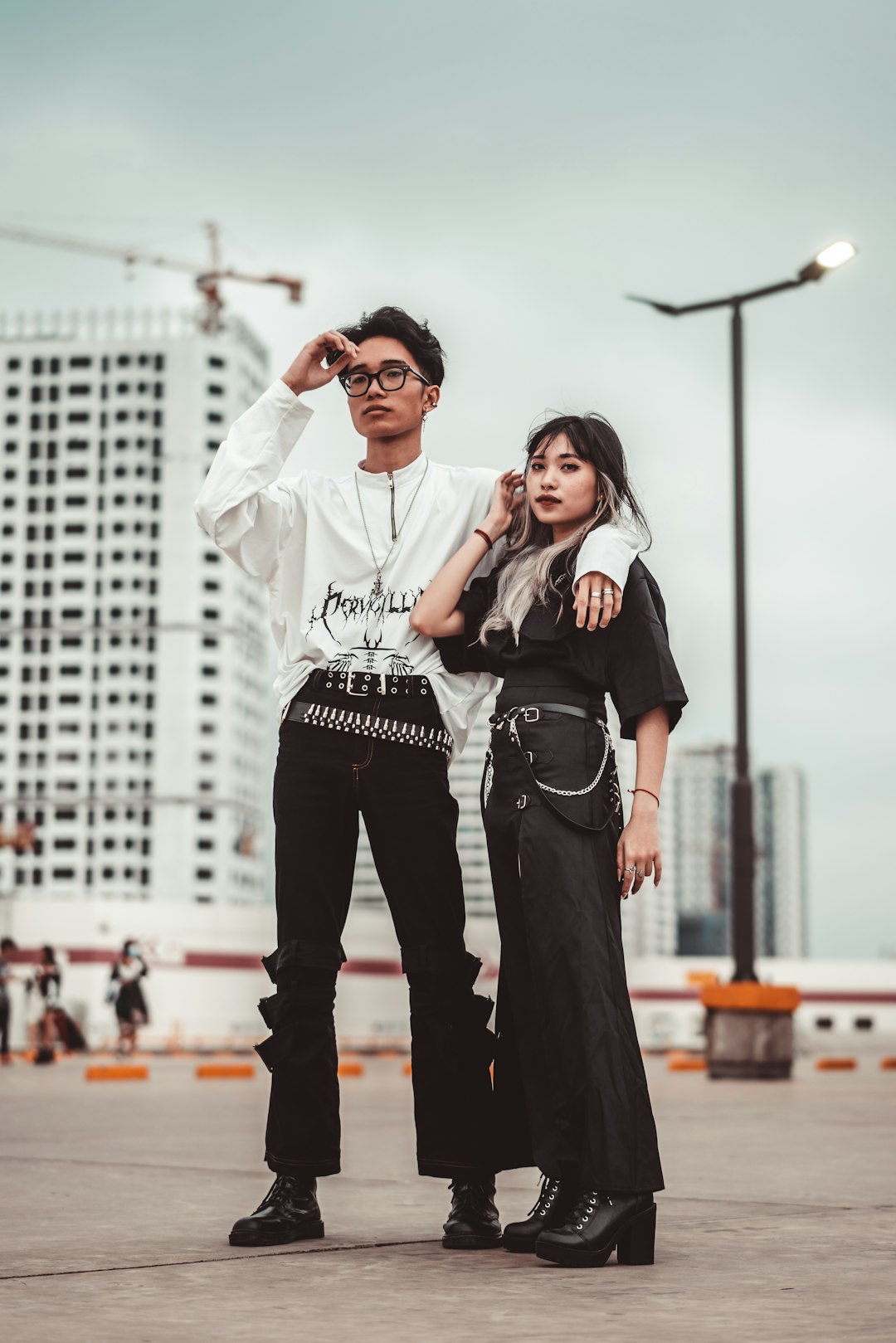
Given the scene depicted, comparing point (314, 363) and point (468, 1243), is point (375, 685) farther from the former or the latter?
point (468, 1243)

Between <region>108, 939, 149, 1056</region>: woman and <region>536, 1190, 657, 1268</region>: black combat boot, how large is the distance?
19.3 meters

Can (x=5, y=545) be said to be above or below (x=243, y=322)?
below

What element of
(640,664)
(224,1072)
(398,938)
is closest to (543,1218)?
(398,938)

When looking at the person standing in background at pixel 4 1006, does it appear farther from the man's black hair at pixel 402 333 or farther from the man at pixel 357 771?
the man's black hair at pixel 402 333

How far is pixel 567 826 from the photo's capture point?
343 cm

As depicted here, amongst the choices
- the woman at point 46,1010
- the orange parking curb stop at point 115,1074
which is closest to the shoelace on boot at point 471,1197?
the orange parking curb stop at point 115,1074

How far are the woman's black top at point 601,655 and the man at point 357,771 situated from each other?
103 mm

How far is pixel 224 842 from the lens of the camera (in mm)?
121625

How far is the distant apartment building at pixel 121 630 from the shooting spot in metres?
121

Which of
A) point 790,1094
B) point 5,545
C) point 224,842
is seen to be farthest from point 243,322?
point 790,1094

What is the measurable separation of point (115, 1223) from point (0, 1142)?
293cm

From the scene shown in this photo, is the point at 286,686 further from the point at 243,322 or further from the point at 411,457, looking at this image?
the point at 243,322

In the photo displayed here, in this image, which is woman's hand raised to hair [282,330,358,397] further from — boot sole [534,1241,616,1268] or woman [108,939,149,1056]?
woman [108,939,149,1056]

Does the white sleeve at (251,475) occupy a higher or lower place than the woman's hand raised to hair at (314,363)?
lower
